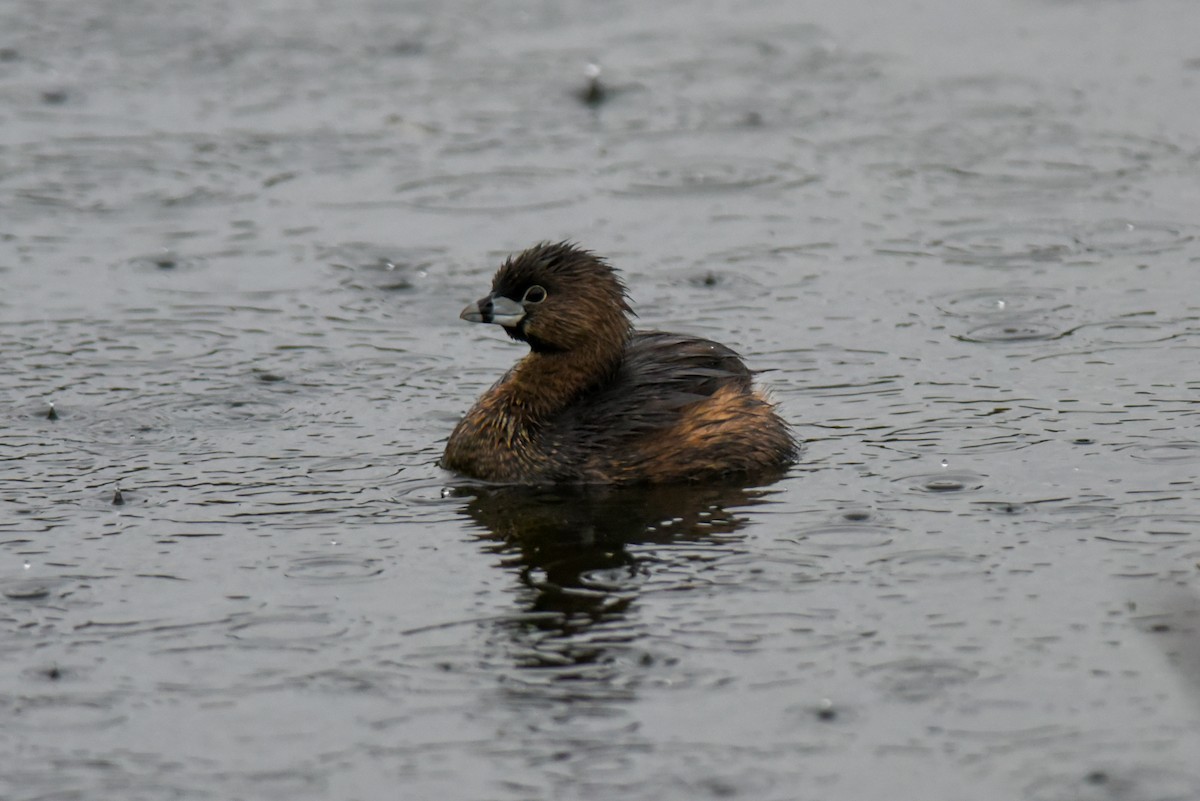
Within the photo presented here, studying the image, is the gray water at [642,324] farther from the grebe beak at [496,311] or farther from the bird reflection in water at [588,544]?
the grebe beak at [496,311]

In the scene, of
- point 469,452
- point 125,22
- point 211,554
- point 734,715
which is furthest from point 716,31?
point 734,715

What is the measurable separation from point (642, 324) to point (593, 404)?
6.65 ft

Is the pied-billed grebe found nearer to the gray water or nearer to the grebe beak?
the grebe beak

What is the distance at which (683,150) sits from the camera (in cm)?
1477

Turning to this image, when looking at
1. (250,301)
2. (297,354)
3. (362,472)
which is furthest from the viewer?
(250,301)

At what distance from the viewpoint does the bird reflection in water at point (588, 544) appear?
7.66m

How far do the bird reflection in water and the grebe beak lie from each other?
0.82m

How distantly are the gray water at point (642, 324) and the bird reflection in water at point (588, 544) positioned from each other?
0.10 ft

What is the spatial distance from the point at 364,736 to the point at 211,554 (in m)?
2.07

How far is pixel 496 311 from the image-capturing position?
32.0 feet

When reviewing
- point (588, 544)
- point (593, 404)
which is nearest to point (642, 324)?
point (593, 404)

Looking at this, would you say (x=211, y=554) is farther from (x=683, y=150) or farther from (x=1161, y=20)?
(x=1161, y=20)

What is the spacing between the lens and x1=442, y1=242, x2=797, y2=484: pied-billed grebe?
9562 mm

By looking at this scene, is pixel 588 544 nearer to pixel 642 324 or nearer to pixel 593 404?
pixel 593 404
